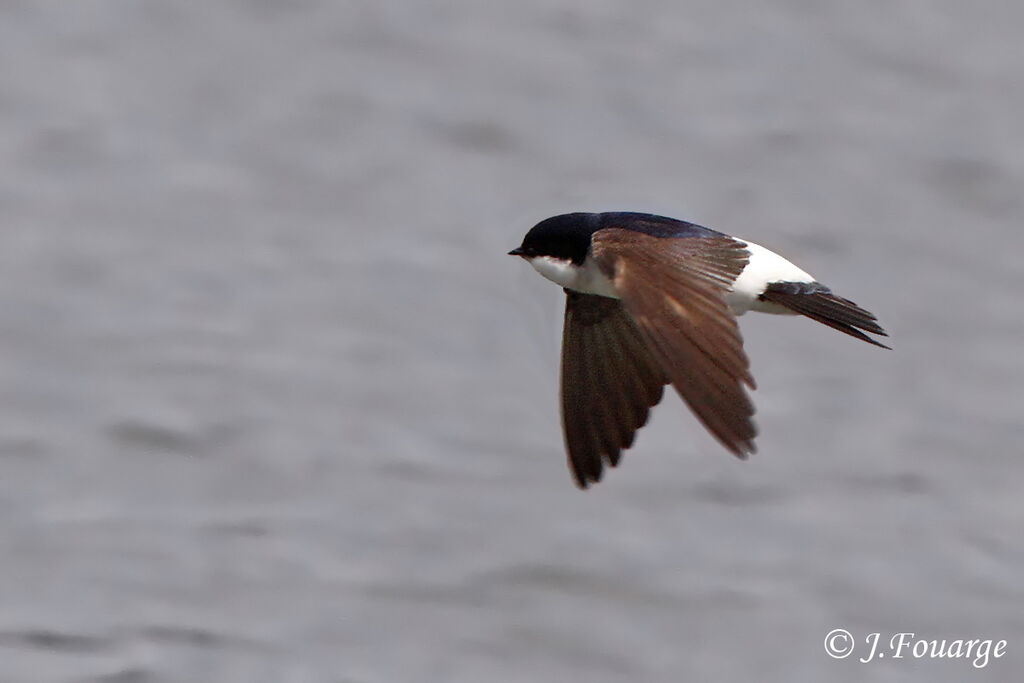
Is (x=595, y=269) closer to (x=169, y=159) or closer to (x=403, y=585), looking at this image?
(x=403, y=585)

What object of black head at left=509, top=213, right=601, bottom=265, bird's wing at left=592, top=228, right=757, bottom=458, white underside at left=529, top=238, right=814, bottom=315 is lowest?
bird's wing at left=592, top=228, right=757, bottom=458

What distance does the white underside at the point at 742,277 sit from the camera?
189 inches

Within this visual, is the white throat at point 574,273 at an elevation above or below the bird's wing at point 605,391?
above

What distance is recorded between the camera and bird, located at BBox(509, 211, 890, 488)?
408cm

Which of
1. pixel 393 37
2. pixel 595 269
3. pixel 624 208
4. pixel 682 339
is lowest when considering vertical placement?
pixel 682 339

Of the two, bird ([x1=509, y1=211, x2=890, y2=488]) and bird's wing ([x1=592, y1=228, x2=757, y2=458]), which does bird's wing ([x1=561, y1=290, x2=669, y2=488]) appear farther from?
bird's wing ([x1=592, y1=228, x2=757, y2=458])

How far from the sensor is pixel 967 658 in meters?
7.90

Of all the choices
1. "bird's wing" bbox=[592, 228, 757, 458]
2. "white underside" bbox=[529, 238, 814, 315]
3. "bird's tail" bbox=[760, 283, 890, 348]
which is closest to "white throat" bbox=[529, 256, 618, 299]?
"white underside" bbox=[529, 238, 814, 315]

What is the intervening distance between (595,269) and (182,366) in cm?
448

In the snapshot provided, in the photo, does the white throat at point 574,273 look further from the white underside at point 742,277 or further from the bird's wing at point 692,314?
the bird's wing at point 692,314

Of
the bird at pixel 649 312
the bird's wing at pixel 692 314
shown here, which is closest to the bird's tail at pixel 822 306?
the bird at pixel 649 312

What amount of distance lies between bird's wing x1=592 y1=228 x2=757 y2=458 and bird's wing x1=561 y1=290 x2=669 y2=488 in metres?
0.42

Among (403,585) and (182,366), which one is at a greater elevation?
(182,366)

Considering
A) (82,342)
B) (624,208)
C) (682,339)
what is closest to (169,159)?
(82,342)
